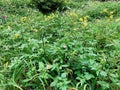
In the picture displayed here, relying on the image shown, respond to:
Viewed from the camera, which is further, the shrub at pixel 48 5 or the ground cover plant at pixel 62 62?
the shrub at pixel 48 5

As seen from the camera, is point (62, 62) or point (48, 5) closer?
point (62, 62)

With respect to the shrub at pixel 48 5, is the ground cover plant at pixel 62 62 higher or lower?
higher

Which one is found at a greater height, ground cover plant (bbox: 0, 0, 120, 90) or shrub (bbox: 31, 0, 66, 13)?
ground cover plant (bbox: 0, 0, 120, 90)

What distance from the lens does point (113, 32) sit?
350 cm

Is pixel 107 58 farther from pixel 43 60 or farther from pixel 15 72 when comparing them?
pixel 15 72

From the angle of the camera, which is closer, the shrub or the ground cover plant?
the ground cover plant

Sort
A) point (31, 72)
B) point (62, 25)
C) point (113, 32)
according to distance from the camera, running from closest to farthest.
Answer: point (31, 72)
point (113, 32)
point (62, 25)

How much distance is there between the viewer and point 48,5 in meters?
8.12

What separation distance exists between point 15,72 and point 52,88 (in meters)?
0.43

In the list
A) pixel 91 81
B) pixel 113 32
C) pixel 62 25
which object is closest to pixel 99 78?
pixel 91 81

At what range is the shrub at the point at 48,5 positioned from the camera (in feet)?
26.7

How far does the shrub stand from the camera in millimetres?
8133

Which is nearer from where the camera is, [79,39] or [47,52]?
[47,52]

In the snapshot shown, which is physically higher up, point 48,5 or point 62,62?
point 62,62
